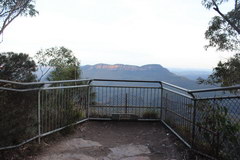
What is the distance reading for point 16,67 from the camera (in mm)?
5934

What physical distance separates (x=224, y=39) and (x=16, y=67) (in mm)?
9278

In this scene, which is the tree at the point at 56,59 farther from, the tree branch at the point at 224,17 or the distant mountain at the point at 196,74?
the tree branch at the point at 224,17

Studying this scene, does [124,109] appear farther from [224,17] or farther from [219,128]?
[224,17]

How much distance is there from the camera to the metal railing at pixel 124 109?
2938 mm

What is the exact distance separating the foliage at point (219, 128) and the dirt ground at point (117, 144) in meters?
0.72

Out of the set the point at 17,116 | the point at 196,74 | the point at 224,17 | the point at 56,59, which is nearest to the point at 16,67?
the point at 17,116

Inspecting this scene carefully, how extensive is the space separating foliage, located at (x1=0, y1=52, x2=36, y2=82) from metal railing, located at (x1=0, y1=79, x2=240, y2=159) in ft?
4.16

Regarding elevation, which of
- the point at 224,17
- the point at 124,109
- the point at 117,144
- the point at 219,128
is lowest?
the point at 117,144

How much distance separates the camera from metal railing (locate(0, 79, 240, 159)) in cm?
294

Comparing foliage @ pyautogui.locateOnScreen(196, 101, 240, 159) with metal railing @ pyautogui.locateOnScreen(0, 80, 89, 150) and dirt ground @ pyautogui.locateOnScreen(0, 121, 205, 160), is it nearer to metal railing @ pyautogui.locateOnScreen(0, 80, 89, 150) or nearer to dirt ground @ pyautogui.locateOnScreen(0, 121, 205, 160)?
dirt ground @ pyautogui.locateOnScreen(0, 121, 205, 160)

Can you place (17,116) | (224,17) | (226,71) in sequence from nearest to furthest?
(17,116) → (226,71) → (224,17)

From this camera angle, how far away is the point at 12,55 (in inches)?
262

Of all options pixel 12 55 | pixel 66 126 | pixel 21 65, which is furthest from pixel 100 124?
pixel 12 55

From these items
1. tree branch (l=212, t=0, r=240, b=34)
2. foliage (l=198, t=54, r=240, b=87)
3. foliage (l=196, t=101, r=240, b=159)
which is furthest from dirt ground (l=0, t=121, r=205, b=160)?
tree branch (l=212, t=0, r=240, b=34)
